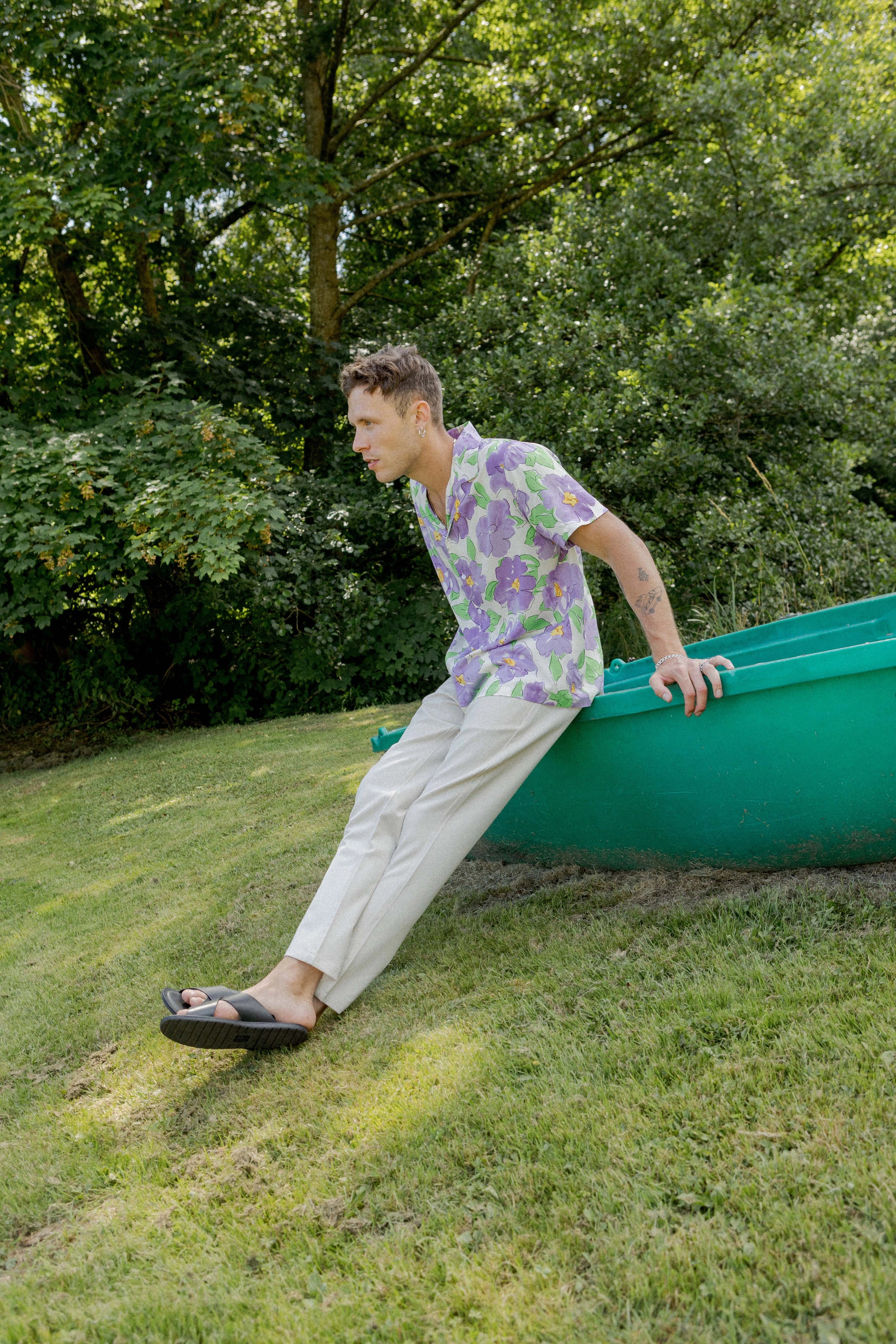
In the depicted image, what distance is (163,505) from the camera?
23.1 feet

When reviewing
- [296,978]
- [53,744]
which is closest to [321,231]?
[53,744]

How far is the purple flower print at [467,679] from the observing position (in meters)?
2.76

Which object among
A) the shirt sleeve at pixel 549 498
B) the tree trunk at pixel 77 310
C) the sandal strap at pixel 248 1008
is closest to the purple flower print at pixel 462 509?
the shirt sleeve at pixel 549 498

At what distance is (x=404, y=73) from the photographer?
9945 millimetres

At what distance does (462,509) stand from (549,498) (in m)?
0.28

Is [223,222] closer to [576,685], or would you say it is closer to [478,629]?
[478,629]

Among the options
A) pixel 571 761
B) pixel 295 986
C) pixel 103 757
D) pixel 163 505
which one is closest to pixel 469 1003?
pixel 295 986

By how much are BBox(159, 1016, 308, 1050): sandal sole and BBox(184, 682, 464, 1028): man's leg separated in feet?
0.14

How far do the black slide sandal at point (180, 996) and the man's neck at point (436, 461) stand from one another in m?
1.38

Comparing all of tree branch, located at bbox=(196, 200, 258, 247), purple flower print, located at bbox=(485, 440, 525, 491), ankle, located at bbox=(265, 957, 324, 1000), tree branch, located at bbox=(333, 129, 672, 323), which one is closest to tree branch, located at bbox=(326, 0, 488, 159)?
tree branch, located at bbox=(196, 200, 258, 247)

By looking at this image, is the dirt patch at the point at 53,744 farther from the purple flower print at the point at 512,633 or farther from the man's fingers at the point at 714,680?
the man's fingers at the point at 714,680

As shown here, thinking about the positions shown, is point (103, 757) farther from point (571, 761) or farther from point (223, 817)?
point (571, 761)

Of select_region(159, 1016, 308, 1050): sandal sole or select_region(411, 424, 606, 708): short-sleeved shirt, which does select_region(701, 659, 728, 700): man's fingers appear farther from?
select_region(159, 1016, 308, 1050): sandal sole

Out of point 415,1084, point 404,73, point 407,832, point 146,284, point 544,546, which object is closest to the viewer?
point 415,1084
